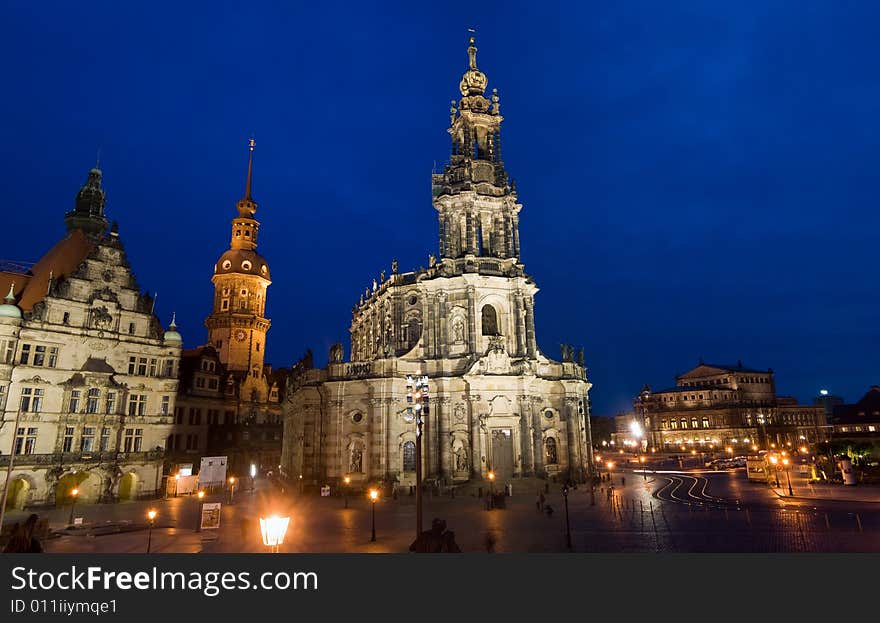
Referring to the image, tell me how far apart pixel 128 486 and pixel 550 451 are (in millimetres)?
38103

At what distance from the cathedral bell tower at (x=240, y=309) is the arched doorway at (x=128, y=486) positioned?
29.6 metres

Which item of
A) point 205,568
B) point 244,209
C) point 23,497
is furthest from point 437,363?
point 244,209

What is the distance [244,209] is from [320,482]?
5255 cm

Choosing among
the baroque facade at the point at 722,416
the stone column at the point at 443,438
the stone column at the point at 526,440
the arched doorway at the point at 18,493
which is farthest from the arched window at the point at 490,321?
the baroque facade at the point at 722,416

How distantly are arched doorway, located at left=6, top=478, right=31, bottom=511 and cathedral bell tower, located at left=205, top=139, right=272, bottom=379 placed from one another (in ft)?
117

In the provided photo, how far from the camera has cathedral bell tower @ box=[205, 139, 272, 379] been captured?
75188mm

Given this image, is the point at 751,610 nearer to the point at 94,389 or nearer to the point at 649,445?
the point at 94,389

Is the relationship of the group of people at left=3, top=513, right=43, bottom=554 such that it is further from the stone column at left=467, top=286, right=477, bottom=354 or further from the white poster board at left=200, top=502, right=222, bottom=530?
the stone column at left=467, top=286, right=477, bottom=354

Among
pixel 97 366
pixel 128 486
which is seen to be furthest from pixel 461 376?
pixel 97 366

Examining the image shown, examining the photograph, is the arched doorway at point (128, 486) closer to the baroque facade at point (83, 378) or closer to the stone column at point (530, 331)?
the baroque facade at point (83, 378)

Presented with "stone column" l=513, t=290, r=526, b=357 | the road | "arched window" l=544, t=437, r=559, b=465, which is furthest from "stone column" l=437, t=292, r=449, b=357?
the road

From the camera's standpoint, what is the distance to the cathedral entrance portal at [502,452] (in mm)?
48250

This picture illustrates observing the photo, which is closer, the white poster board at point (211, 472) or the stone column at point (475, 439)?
the white poster board at point (211, 472)

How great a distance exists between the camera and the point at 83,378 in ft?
135
